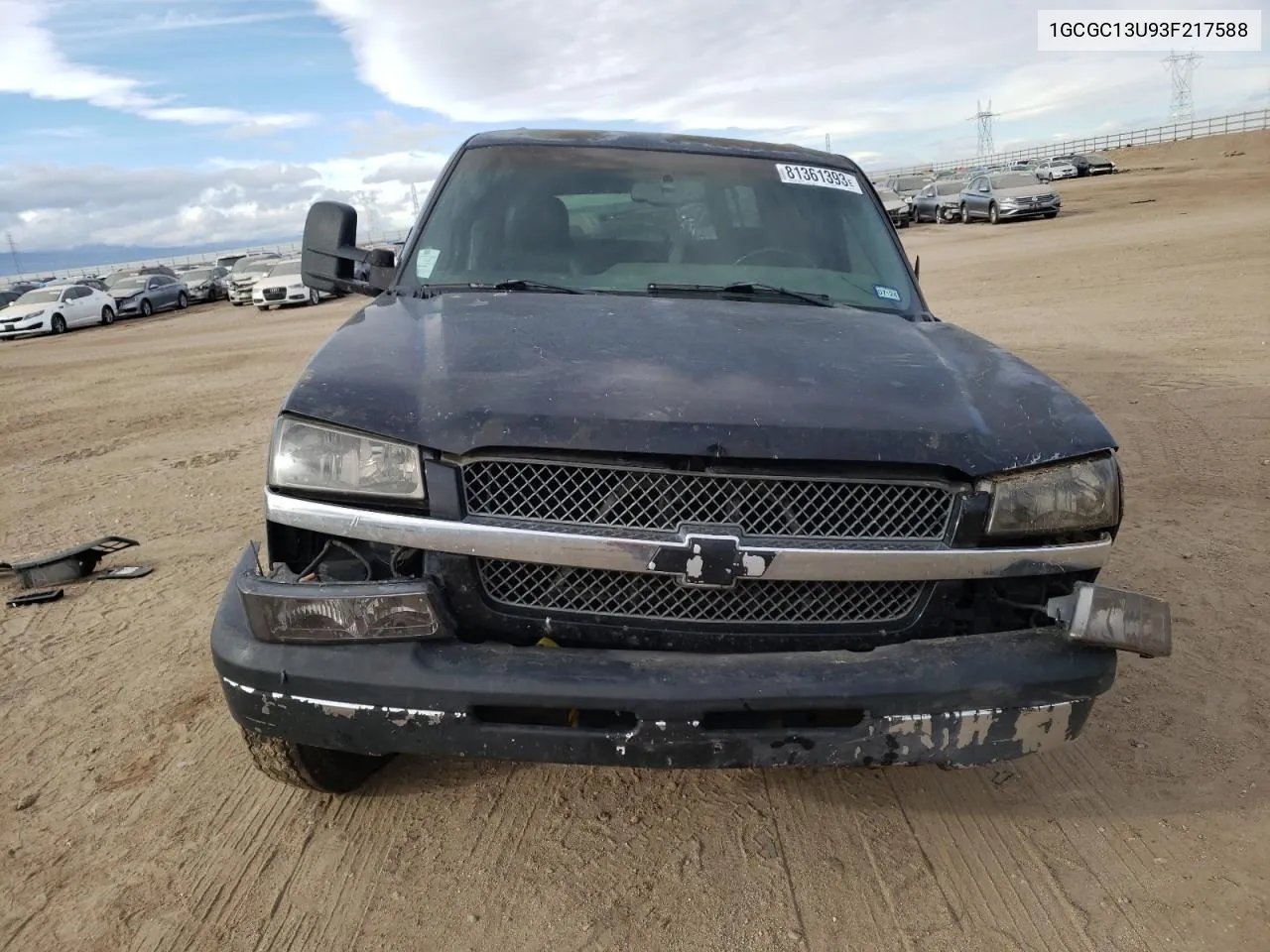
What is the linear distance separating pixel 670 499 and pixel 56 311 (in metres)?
31.2

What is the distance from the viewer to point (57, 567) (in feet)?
16.2

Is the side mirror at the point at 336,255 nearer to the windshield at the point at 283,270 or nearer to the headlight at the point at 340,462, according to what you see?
the headlight at the point at 340,462

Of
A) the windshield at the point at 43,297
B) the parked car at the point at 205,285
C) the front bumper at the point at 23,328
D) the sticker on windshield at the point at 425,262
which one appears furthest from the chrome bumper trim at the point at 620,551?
the parked car at the point at 205,285

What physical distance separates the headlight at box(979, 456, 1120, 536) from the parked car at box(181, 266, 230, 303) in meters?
39.7

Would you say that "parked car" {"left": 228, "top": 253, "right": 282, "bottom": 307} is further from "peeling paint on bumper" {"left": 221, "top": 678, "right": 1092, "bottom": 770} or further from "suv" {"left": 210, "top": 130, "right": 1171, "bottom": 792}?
"peeling paint on bumper" {"left": 221, "top": 678, "right": 1092, "bottom": 770}

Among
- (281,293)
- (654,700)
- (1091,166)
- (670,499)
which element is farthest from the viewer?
(1091,166)

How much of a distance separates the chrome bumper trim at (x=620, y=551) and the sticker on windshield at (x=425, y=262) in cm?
144

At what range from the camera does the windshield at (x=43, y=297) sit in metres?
28.4

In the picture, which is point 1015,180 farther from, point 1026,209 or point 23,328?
point 23,328

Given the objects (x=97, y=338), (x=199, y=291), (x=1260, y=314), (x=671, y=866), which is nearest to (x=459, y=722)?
(x=671, y=866)

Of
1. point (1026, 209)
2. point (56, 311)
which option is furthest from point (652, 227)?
point (56, 311)

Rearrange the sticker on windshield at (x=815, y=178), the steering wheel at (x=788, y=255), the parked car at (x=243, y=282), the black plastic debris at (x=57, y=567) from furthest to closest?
the parked car at (x=243, y=282) < the black plastic debris at (x=57, y=567) < the sticker on windshield at (x=815, y=178) < the steering wheel at (x=788, y=255)

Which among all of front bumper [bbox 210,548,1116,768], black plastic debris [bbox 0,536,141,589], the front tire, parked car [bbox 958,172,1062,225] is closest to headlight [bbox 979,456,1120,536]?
front bumper [bbox 210,548,1116,768]

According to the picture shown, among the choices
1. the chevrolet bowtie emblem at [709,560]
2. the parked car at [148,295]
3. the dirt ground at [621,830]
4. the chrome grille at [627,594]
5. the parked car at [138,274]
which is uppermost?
the parked car at [138,274]
